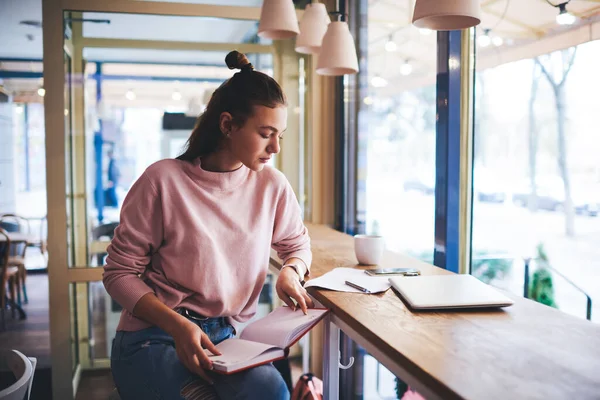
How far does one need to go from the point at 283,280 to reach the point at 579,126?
2.89 ft

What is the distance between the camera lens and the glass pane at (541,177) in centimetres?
133

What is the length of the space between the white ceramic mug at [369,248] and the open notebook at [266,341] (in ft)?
1.35

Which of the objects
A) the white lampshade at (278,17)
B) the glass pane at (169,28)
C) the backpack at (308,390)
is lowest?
the backpack at (308,390)

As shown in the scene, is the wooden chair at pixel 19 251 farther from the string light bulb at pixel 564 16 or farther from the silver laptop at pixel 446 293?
the string light bulb at pixel 564 16

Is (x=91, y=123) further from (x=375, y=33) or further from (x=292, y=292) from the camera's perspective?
(x=292, y=292)

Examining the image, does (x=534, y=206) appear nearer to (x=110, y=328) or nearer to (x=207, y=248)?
(x=207, y=248)

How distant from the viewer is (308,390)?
2066mm

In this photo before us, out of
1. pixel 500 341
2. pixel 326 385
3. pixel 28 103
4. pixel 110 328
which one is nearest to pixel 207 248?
pixel 326 385

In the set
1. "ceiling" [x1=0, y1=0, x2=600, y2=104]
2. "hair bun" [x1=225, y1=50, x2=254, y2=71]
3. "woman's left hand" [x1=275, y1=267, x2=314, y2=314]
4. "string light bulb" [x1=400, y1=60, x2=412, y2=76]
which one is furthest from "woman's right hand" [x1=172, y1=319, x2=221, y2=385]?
"string light bulb" [x1=400, y1=60, x2=412, y2=76]

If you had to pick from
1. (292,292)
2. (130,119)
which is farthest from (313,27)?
(130,119)

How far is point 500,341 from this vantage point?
2.94 ft

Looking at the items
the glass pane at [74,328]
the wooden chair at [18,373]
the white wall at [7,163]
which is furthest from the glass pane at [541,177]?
the white wall at [7,163]

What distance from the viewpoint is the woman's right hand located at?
3.48 ft

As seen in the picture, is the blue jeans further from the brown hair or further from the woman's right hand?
the brown hair
